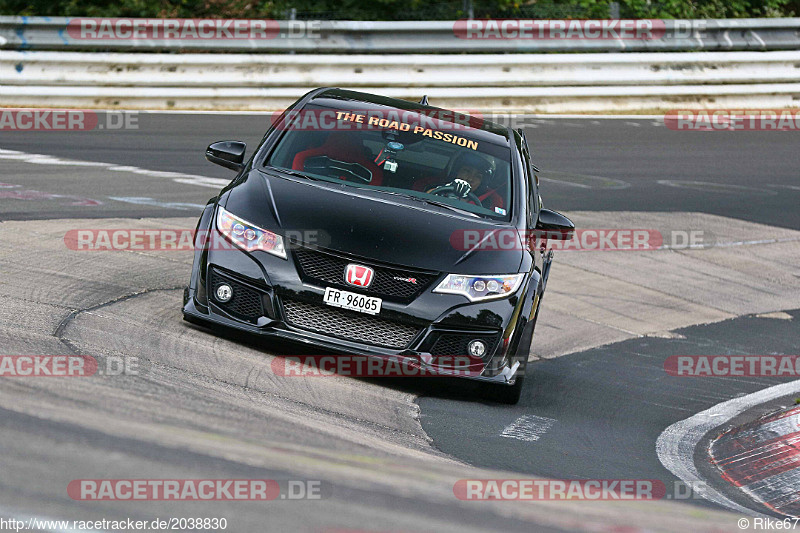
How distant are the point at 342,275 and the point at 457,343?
0.78 meters

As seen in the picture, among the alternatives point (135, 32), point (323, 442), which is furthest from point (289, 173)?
point (135, 32)

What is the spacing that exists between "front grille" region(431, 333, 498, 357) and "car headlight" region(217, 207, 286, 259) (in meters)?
1.01

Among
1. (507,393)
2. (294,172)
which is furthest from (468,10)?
(507,393)

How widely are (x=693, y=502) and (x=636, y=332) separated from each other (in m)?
4.29

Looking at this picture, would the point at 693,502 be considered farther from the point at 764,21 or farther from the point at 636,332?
the point at 764,21

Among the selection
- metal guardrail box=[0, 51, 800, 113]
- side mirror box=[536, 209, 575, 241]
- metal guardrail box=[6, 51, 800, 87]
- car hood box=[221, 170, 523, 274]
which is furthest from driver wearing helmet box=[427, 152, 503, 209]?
metal guardrail box=[6, 51, 800, 87]

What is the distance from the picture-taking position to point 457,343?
6820 mm

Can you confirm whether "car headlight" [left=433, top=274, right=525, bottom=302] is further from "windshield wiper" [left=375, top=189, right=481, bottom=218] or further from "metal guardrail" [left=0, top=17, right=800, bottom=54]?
"metal guardrail" [left=0, top=17, right=800, bottom=54]

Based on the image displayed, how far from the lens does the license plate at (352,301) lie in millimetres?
6633

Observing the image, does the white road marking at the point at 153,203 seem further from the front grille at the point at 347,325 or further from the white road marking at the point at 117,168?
the front grille at the point at 347,325

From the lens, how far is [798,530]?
486cm

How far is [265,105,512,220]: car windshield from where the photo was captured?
303 inches

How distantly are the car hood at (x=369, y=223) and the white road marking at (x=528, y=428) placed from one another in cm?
88

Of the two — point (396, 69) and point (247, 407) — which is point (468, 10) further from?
point (247, 407)
